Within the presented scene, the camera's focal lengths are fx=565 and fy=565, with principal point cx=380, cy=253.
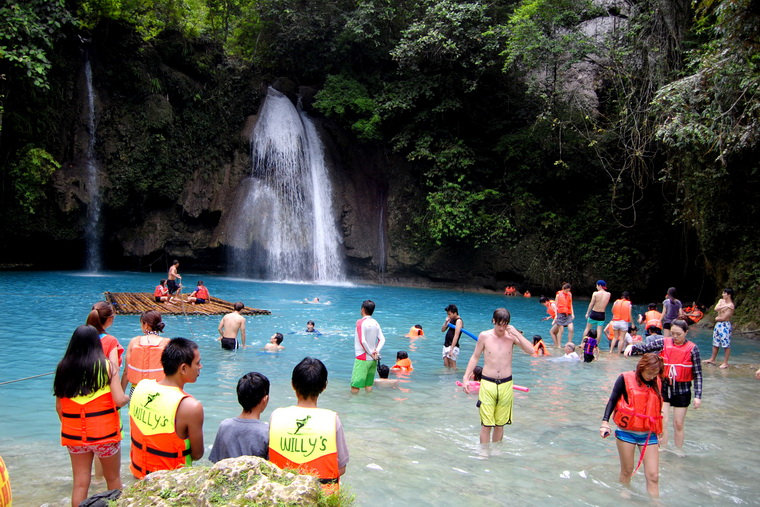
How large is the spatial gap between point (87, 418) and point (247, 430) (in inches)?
53.7

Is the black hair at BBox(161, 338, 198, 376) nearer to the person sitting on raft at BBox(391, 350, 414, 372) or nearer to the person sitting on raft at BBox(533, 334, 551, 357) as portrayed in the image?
the person sitting on raft at BBox(391, 350, 414, 372)

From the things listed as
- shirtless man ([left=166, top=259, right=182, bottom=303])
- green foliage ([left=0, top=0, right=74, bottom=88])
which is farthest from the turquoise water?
green foliage ([left=0, top=0, right=74, bottom=88])

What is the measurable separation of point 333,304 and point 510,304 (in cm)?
744

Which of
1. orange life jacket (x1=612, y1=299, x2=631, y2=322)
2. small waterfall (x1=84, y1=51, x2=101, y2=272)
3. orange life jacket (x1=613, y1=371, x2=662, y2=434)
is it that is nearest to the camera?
orange life jacket (x1=613, y1=371, x2=662, y2=434)

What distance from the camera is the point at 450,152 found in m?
26.3

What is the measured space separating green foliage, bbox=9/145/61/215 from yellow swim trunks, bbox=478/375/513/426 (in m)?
22.7

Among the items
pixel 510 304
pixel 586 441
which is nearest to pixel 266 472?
pixel 586 441

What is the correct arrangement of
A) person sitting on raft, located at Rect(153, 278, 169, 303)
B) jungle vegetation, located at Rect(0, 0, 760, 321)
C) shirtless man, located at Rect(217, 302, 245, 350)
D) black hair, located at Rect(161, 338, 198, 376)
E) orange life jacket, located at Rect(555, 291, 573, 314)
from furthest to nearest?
1. jungle vegetation, located at Rect(0, 0, 760, 321)
2. person sitting on raft, located at Rect(153, 278, 169, 303)
3. orange life jacket, located at Rect(555, 291, 573, 314)
4. shirtless man, located at Rect(217, 302, 245, 350)
5. black hair, located at Rect(161, 338, 198, 376)

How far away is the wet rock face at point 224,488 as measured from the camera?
7.04 ft

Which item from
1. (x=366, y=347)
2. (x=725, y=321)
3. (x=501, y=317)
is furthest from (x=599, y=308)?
(x=501, y=317)

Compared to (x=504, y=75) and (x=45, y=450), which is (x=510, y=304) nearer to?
(x=504, y=75)

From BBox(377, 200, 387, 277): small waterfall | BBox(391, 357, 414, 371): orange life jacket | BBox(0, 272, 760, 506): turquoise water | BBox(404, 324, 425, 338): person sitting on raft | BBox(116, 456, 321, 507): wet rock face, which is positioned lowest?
BBox(0, 272, 760, 506): turquoise water

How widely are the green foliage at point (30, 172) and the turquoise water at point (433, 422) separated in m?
9.99

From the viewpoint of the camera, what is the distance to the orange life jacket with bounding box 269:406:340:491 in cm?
327
